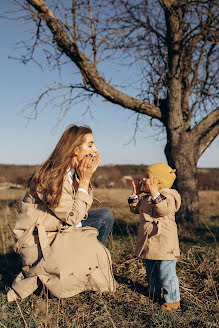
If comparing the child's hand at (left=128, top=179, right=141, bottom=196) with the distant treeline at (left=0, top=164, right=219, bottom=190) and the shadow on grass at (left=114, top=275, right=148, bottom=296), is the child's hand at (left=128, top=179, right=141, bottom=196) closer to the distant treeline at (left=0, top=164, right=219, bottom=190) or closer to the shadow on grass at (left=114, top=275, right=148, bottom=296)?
the shadow on grass at (left=114, top=275, right=148, bottom=296)

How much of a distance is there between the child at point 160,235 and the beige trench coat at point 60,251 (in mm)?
397

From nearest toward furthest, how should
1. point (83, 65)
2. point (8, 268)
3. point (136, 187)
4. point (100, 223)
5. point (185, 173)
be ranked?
point (136, 187), point (100, 223), point (8, 268), point (83, 65), point (185, 173)

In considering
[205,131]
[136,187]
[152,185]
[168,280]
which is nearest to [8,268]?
[136,187]

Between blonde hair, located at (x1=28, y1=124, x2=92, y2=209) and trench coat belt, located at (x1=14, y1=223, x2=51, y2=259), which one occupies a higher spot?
blonde hair, located at (x1=28, y1=124, x2=92, y2=209)

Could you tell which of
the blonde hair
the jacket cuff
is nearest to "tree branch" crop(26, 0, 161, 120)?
the blonde hair

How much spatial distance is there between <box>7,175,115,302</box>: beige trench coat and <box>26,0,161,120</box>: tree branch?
2341mm

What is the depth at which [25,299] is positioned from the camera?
275 centimetres

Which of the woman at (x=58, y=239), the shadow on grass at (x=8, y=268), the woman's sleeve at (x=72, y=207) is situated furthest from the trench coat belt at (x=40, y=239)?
the shadow on grass at (x=8, y=268)

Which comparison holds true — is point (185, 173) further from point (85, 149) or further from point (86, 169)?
point (86, 169)

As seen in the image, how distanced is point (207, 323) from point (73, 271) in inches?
44.4

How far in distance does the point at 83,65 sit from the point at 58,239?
2.88m

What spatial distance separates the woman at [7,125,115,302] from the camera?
2.55m

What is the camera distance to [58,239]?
2596 mm

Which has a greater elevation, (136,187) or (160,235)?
(136,187)
